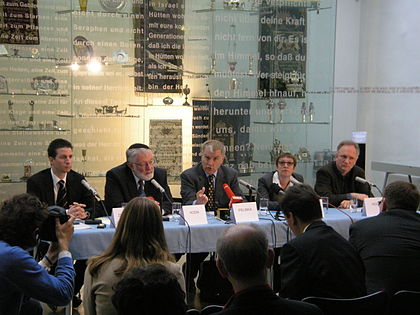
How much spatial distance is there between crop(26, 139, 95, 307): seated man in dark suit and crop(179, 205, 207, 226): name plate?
773 millimetres

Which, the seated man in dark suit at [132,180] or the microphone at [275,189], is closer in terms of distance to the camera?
the seated man in dark suit at [132,180]

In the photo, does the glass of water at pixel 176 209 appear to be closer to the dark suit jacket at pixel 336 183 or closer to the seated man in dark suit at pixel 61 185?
the seated man in dark suit at pixel 61 185

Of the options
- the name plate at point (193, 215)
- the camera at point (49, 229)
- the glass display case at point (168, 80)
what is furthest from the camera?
the glass display case at point (168, 80)

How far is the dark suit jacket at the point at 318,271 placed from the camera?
2764 mm

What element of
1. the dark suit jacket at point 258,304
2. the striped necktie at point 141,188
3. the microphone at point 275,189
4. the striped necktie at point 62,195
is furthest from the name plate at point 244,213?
the dark suit jacket at point 258,304

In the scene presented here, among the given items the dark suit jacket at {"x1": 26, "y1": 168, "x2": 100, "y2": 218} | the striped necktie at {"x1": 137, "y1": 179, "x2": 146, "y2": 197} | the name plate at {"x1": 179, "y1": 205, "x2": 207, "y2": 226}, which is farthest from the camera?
the striped necktie at {"x1": 137, "y1": 179, "x2": 146, "y2": 197}

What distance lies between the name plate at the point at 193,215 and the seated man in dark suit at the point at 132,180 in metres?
0.49

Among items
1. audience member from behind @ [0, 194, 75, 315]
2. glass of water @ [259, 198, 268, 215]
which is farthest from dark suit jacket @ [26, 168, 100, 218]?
audience member from behind @ [0, 194, 75, 315]

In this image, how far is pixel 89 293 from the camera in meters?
2.71

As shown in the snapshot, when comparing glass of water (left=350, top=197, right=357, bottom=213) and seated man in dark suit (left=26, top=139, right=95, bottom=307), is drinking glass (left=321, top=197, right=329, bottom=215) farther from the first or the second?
seated man in dark suit (left=26, top=139, right=95, bottom=307)

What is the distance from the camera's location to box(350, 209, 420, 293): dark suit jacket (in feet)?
10.2

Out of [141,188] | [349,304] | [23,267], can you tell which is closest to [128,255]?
[23,267]

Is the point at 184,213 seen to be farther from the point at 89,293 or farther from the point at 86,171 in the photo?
the point at 86,171

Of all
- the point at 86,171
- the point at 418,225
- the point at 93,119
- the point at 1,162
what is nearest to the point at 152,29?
the point at 93,119
